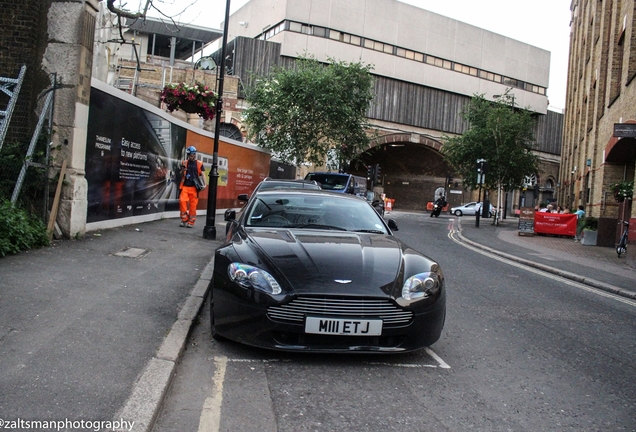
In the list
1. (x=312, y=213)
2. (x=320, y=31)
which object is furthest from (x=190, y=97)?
(x=320, y=31)

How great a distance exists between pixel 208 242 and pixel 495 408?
823 cm

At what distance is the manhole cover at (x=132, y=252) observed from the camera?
27.5 feet

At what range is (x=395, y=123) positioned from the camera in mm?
49031

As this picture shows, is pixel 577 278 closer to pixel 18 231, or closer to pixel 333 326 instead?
pixel 333 326

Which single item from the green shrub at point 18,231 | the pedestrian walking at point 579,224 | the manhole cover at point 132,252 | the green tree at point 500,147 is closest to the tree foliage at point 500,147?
the green tree at point 500,147

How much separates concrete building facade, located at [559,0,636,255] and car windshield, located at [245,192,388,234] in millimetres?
10689

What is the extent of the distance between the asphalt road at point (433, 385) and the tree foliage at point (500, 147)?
29555 millimetres

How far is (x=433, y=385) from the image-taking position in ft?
13.4

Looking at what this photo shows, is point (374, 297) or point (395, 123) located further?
point (395, 123)

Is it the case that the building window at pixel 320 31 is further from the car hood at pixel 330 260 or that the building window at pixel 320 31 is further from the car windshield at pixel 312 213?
the car hood at pixel 330 260

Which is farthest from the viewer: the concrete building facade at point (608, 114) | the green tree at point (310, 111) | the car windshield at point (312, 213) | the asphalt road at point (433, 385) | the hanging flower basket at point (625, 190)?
the green tree at point (310, 111)

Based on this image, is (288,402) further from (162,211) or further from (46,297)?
(162,211)

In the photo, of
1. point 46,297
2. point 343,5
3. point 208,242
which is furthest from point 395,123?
point 46,297

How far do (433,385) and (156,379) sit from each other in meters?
1.93
